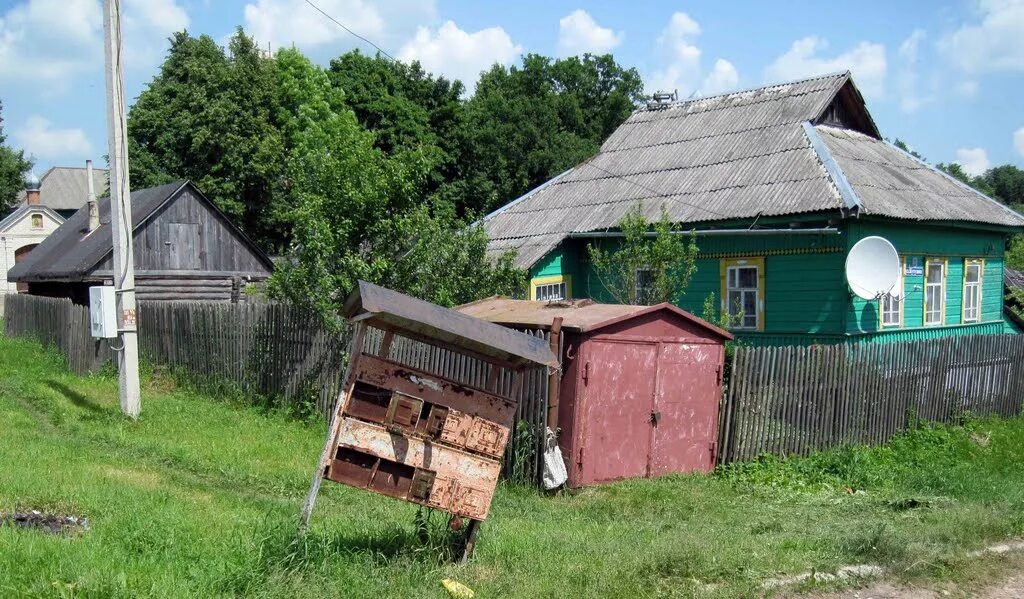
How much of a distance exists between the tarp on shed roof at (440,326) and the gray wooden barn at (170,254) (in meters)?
17.9

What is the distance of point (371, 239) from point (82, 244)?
1352 cm

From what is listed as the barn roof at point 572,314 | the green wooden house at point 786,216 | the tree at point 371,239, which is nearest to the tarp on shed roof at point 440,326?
the barn roof at point 572,314

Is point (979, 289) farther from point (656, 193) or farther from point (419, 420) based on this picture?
point (419, 420)

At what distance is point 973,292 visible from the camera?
2003 cm

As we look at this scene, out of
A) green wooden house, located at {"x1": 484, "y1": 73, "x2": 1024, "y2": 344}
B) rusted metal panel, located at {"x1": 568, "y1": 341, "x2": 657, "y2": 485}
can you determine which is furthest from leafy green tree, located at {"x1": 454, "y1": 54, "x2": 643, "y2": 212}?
rusted metal panel, located at {"x1": 568, "y1": 341, "x2": 657, "y2": 485}

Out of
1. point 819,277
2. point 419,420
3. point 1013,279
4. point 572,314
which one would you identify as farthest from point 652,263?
point 1013,279

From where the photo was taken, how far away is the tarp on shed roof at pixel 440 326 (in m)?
5.27

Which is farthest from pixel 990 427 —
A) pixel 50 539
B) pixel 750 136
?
pixel 50 539

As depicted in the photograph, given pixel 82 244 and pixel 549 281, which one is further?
pixel 82 244

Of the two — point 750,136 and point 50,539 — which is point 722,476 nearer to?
point 50,539

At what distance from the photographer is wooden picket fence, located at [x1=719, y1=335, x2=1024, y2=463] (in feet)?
37.1

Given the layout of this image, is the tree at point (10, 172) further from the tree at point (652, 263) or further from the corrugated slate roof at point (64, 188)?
the tree at point (652, 263)

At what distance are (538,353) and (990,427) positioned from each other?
36.9 feet

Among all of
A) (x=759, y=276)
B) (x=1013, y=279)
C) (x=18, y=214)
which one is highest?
(x=18, y=214)
